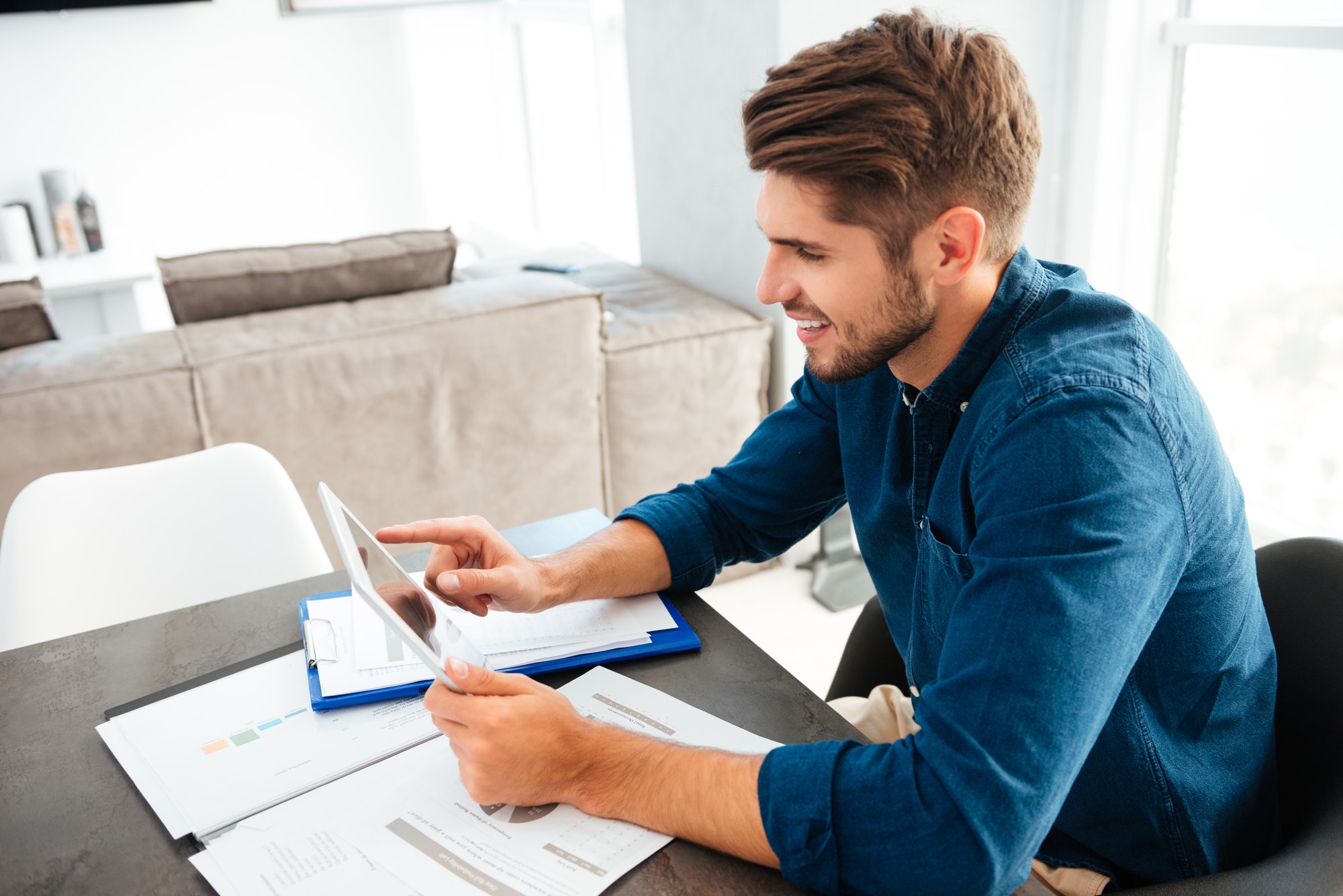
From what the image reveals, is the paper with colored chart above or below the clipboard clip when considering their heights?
below

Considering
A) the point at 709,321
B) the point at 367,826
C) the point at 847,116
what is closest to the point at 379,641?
the point at 367,826

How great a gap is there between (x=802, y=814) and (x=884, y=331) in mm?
461

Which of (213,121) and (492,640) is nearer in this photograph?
(492,640)

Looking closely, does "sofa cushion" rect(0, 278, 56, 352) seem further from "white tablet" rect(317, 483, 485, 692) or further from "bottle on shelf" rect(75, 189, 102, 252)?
"bottle on shelf" rect(75, 189, 102, 252)

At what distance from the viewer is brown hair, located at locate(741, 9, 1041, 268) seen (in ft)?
3.13

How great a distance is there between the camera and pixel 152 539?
4.92 feet

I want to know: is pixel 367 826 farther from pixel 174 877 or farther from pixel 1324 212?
pixel 1324 212

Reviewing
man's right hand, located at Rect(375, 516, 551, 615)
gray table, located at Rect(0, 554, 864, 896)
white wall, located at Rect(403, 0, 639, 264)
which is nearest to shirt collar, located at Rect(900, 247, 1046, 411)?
gray table, located at Rect(0, 554, 864, 896)

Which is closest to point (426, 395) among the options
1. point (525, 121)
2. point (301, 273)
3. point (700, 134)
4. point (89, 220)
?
point (301, 273)

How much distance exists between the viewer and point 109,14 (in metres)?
4.87

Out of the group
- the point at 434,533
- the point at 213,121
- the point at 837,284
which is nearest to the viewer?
the point at 837,284

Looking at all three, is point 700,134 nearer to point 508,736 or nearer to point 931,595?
point 931,595

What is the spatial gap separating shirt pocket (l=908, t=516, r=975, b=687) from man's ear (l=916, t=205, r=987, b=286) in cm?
24

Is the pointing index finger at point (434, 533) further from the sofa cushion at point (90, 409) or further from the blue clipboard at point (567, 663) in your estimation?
the sofa cushion at point (90, 409)
